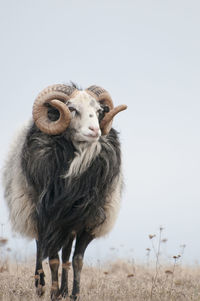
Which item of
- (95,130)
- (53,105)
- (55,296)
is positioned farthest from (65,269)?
(53,105)

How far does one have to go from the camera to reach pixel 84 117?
7.18m

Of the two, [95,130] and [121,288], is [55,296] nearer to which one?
[121,288]

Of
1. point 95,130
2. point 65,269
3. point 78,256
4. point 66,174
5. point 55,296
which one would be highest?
point 95,130

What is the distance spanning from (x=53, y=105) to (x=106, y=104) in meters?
1.07

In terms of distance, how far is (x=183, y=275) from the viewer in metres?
10.5

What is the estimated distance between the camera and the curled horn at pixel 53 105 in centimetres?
724

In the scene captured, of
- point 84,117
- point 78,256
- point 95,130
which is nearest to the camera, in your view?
point 95,130

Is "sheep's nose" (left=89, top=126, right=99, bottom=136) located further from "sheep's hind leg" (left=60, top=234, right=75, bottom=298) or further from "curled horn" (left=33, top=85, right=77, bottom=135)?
"sheep's hind leg" (left=60, top=234, right=75, bottom=298)

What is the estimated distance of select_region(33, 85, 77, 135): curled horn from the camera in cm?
724

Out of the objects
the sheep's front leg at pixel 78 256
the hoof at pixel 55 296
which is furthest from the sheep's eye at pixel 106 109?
the hoof at pixel 55 296

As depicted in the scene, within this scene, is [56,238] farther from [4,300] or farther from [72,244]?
[4,300]

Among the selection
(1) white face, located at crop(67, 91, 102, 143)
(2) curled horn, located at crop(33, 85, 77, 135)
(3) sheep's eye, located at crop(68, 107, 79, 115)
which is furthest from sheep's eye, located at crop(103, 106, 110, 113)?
(3) sheep's eye, located at crop(68, 107, 79, 115)

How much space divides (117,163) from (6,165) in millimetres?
2555

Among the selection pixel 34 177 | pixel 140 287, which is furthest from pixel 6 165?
pixel 140 287
